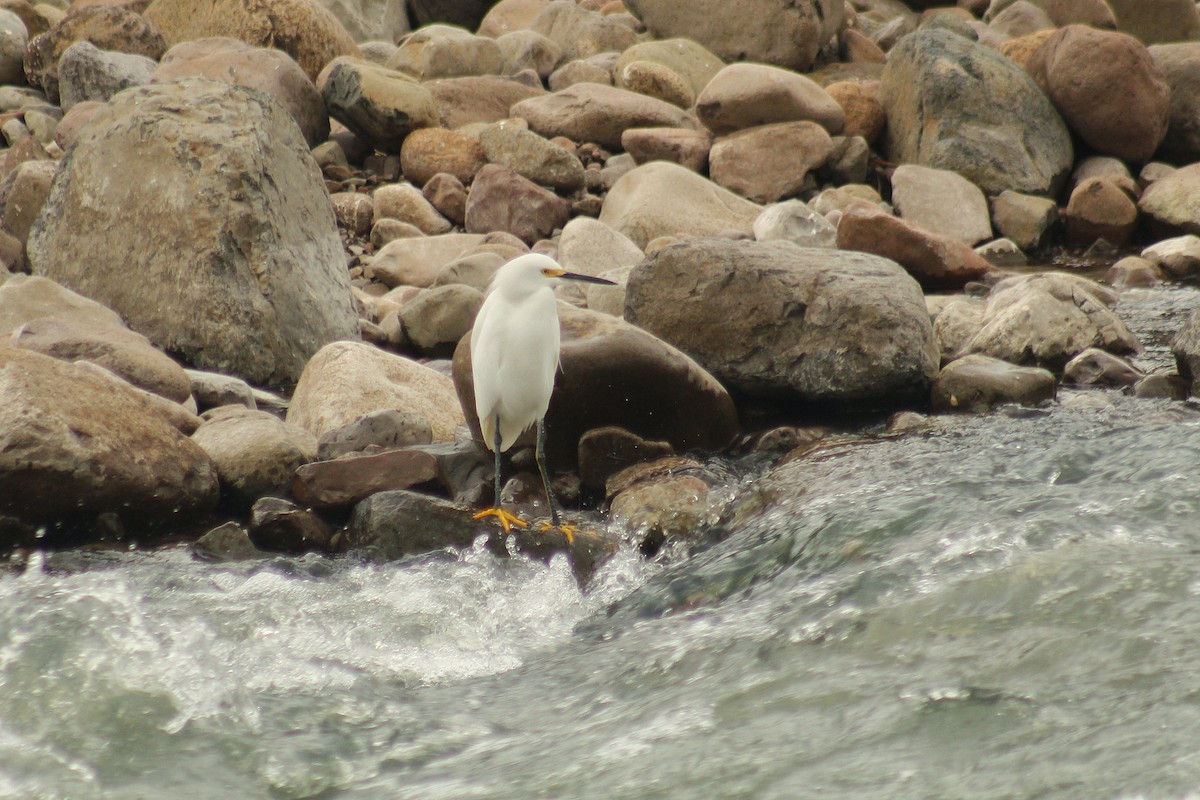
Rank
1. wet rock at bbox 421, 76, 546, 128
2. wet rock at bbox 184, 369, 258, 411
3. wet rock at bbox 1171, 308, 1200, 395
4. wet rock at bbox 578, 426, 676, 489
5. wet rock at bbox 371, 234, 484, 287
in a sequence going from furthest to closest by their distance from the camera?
1. wet rock at bbox 421, 76, 546, 128
2. wet rock at bbox 371, 234, 484, 287
3. wet rock at bbox 184, 369, 258, 411
4. wet rock at bbox 1171, 308, 1200, 395
5. wet rock at bbox 578, 426, 676, 489

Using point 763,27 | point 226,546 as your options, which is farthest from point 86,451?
point 763,27

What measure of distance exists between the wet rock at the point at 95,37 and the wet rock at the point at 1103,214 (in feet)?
34.5

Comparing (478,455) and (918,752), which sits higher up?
(918,752)

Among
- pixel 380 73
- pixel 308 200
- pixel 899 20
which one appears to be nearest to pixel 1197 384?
pixel 308 200

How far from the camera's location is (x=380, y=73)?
41.4 feet

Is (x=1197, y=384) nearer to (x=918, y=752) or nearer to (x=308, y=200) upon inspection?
(x=918, y=752)

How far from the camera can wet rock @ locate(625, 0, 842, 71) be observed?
650 inches

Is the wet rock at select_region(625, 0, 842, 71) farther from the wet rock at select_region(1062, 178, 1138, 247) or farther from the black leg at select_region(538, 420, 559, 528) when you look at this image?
the black leg at select_region(538, 420, 559, 528)

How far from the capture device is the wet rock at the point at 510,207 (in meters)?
10.8

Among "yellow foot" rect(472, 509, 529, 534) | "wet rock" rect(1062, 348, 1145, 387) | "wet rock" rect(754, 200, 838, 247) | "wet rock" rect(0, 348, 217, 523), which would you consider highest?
"wet rock" rect(0, 348, 217, 523)

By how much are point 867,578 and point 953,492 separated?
0.94 meters

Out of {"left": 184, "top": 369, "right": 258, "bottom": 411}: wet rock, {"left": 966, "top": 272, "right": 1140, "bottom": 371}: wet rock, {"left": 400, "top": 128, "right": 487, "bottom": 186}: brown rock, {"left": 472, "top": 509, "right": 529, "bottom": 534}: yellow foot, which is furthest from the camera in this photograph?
{"left": 400, "top": 128, "right": 487, "bottom": 186}: brown rock

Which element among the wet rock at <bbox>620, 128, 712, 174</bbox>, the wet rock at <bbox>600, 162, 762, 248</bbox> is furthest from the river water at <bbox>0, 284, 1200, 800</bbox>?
the wet rock at <bbox>620, 128, 712, 174</bbox>

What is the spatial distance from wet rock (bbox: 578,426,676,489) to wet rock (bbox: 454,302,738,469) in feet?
0.42
